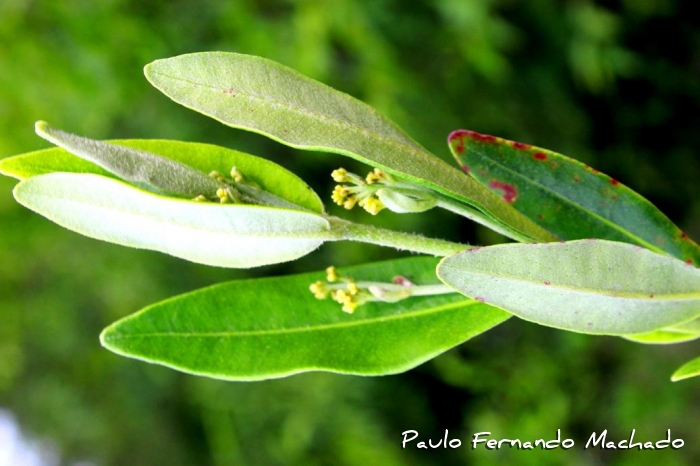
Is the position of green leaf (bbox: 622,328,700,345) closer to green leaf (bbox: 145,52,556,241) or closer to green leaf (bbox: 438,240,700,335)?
green leaf (bbox: 438,240,700,335)

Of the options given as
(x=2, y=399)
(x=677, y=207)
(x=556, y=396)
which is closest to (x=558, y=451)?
(x=556, y=396)

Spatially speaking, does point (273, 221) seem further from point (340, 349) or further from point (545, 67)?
point (545, 67)

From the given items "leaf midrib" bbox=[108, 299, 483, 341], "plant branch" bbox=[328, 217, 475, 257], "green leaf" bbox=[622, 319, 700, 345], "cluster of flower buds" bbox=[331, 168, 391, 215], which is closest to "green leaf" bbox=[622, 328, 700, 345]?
"green leaf" bbox=[622, 319, 700, 345]

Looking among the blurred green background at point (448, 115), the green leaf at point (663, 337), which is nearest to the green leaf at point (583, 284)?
the green leaf at point (663, 337)

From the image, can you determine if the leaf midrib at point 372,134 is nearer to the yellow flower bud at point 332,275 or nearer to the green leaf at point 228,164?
the green leaf at point 228,164

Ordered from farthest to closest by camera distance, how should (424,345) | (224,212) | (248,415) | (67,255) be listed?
(67,255)
(248,415)
(424,345)
(224,212)

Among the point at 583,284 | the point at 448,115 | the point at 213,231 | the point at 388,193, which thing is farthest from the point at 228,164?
the point at 448,115

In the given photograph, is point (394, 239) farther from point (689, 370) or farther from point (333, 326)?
point (689, 370)
